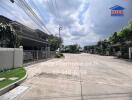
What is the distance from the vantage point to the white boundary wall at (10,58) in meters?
14.1

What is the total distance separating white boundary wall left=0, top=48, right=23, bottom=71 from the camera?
14133mm

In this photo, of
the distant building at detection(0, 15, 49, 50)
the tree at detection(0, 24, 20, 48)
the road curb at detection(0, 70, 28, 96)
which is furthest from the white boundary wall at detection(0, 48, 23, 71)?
the road curb at detection(0, 70, 28, 96)

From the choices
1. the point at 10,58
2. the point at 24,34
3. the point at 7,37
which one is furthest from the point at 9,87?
the point at 24,34

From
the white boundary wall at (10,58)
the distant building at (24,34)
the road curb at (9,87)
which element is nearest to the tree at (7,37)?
the white boundary wall at (10,58)

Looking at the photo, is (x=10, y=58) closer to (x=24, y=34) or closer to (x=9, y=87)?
(x=9, y=87)

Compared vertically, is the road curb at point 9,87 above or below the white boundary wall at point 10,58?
below

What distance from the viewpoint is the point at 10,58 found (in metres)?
15.7

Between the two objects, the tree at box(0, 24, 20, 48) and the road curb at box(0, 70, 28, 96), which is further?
the tree at box(0, 24, 20, 48)

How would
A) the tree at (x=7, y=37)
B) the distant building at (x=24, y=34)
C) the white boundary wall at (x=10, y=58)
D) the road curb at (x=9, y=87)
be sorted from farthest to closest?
the distant building at (x=24, y=34)
the tree at (x=7, y=37)
the white boundary wall at (x=10, y=58)
the road curb at (x=9, y=87)

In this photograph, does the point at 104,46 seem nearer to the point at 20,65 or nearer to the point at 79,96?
the point at 20,65

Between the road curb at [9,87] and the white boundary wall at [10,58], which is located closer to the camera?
the road curb at [9,87]

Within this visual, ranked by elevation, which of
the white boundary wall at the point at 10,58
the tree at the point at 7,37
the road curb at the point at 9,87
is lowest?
the road curb at the point at 9,87

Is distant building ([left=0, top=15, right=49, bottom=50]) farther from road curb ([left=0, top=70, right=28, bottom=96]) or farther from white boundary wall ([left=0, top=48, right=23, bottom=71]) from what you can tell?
road curb ([left=0, top=70, right=28, bottom=96])

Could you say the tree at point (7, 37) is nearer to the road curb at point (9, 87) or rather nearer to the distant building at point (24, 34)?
the distant building at point (24, 34)
